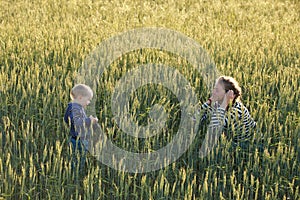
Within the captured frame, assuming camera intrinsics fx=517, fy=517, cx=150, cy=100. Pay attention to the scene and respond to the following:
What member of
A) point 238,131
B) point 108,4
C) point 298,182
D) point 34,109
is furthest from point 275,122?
point 108,4

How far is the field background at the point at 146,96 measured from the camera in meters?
3.41

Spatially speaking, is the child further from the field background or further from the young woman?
the young woman

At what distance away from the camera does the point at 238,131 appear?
13.3 feet

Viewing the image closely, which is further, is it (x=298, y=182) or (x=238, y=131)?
(x=238, y=131)

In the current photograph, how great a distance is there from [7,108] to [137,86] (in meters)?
1.21

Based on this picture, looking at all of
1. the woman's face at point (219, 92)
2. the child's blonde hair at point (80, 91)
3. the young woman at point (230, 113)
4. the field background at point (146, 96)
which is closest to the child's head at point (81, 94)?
the child's blonde hair at point (80, 91)

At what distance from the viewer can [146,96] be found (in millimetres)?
4641

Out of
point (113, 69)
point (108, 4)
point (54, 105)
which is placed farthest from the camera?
point (108, 4)

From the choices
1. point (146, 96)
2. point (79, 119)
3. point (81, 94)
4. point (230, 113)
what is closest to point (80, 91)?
point (81, 94)

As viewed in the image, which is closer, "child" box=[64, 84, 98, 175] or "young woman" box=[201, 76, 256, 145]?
"child" box=[64, 84, 98, 175]

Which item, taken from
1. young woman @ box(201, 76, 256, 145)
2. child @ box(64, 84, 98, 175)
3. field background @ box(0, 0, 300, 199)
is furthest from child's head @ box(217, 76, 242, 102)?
child @ box(64, 84, 98, 175)

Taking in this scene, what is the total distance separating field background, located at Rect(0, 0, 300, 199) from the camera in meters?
3.41

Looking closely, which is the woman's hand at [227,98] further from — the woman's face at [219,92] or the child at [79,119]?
the child at [79,119]

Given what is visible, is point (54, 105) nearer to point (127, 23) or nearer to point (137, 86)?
point (137, 86)
